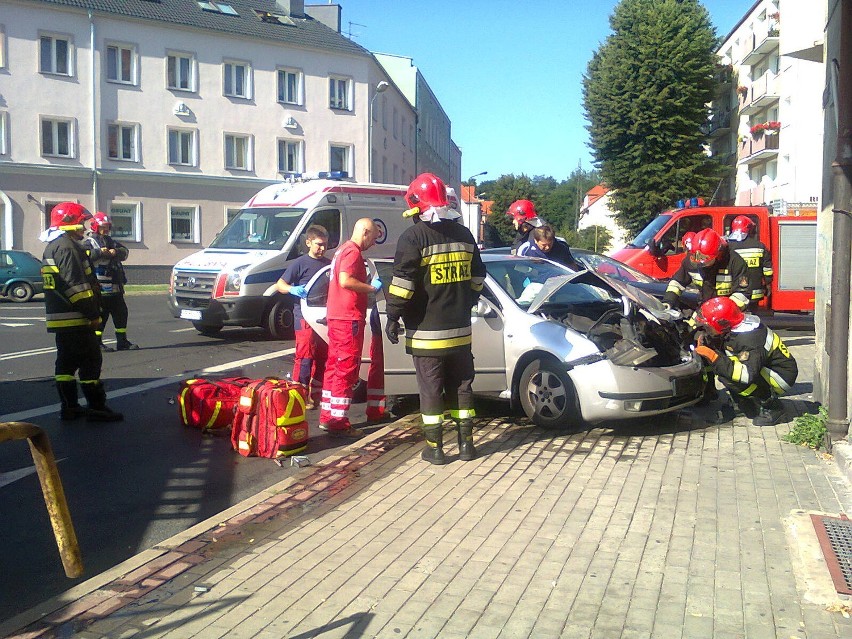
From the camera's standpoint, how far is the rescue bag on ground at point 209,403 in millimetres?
7727

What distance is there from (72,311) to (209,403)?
4.91 ft

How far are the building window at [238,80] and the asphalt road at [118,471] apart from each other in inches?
1178

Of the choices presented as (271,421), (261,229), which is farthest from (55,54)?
(271,421)

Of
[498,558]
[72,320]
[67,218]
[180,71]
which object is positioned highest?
[180,71]

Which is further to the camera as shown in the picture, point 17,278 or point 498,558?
point 17,278

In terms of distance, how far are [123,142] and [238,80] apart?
6.21 metres

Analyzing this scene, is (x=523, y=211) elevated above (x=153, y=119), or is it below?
below

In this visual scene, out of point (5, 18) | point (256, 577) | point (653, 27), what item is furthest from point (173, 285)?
point (653, 27)

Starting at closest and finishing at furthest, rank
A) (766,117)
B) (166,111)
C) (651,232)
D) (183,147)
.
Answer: (651,232) → (166,111) → (183,147) → (766,117)

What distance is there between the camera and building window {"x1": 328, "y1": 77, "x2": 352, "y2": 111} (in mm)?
42656

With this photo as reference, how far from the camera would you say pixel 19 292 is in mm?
25484

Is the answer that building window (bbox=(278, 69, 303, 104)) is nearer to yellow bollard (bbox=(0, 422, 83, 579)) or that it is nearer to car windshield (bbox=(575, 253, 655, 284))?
car windshield (bbox=(575, 253, 655, 284))

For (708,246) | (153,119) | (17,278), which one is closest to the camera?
(708,246)

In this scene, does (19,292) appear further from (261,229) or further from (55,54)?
(55,54)
